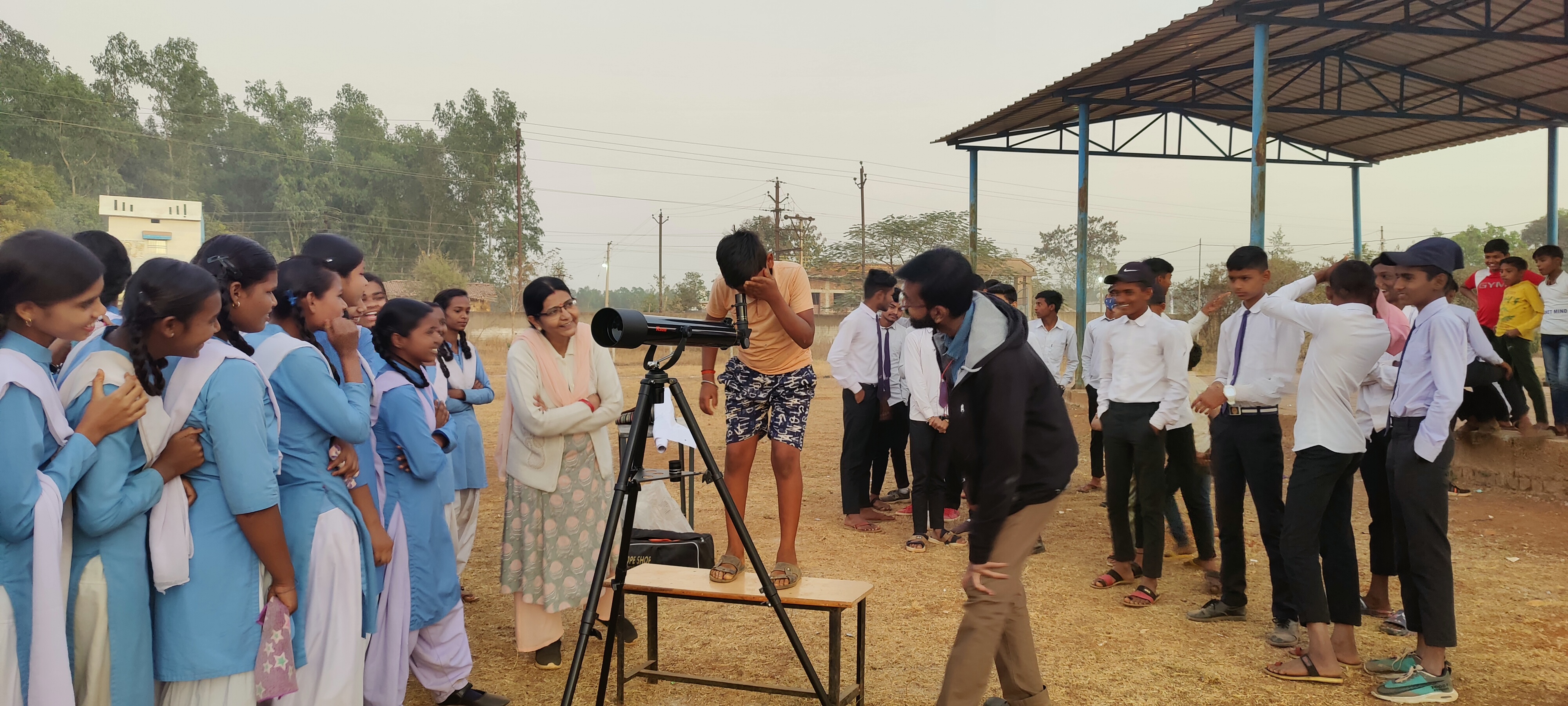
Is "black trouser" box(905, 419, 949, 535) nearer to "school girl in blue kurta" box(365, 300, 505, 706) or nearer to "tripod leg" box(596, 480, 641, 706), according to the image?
"tripod leg" box(596, 480, 641, 706)

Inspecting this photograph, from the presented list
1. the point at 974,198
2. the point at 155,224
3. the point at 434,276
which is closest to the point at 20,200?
the point at 155,224

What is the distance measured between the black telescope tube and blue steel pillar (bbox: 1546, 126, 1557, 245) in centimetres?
1375

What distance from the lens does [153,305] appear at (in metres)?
2.31

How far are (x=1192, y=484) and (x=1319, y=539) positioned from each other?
129cm

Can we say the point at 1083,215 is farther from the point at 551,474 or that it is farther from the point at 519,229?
the point at 519,229

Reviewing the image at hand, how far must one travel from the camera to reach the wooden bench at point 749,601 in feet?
11.2

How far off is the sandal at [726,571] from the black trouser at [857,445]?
350 cm

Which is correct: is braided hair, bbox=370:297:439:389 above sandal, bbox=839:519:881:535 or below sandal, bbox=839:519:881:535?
above

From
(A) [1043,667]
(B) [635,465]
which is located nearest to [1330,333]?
(A) [1043,667]

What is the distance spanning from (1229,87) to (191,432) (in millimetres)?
13333

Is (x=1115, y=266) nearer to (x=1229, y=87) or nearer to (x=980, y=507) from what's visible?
(x=1229, y=87)

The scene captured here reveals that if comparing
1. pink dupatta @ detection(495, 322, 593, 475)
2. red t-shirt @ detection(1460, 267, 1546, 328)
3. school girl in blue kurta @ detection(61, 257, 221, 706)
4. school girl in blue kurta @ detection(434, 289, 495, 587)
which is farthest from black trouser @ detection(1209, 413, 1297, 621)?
red t-shirt @ detection(1460, 267, 1546, 328)

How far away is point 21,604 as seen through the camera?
210 centimetres

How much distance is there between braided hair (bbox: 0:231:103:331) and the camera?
2.18m
